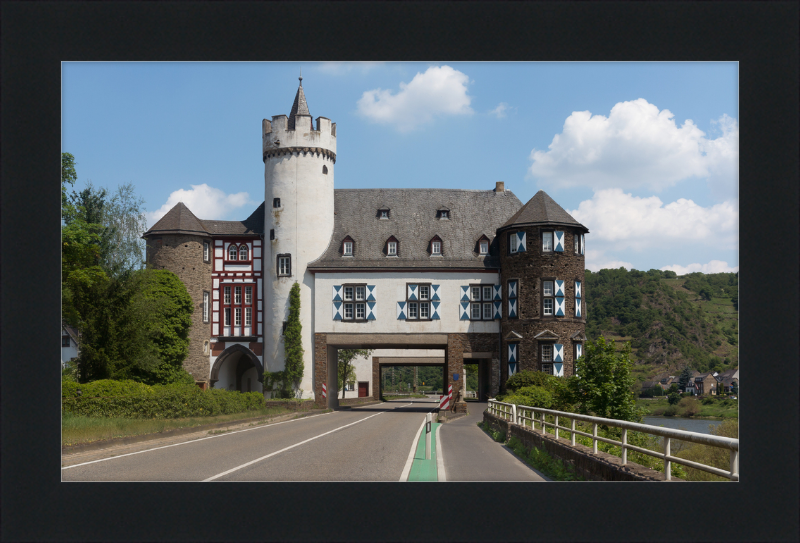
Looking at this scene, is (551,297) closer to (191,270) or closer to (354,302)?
(354,302)

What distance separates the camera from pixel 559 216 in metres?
40.3

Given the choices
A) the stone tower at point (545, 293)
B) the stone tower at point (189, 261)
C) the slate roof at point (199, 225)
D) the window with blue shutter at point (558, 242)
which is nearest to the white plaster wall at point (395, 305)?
the stone tower at point (545, 293)

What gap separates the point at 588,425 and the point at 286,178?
27.0m

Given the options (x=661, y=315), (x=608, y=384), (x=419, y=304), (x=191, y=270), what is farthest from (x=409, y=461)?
(x=661, y=315)

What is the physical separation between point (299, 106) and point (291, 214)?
676 centimetres

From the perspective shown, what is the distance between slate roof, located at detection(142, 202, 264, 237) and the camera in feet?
142

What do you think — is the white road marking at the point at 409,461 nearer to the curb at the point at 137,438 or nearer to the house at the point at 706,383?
the curb at the point at 137,438

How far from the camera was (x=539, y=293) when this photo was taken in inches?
1569

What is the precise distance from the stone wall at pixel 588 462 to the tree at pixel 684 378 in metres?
50.1

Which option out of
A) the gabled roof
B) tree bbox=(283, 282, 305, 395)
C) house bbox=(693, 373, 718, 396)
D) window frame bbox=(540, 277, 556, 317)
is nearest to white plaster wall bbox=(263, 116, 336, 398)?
tree bbox=(283, 282, 305, 395)

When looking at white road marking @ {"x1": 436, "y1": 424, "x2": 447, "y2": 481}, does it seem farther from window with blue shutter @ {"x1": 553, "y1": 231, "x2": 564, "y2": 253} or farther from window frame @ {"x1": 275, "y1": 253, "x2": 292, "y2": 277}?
window frame @ {"x1": 275, "y1": 253, "x2": 292, "y2": 277}

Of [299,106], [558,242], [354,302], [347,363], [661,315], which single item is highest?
[299,106]
